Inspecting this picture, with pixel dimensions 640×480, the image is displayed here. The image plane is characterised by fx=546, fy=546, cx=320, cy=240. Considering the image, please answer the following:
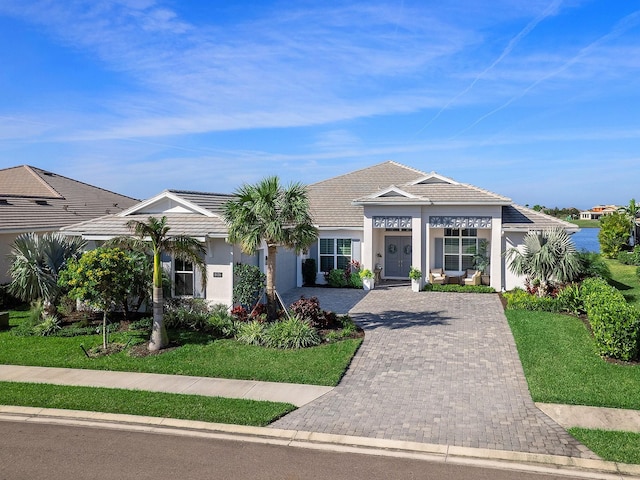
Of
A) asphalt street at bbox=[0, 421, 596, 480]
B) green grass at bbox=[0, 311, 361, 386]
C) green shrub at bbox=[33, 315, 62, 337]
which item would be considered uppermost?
green shrub at bbox=[33, 315, 62, 337]

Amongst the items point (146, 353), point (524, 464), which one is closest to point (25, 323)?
point (146, 353)

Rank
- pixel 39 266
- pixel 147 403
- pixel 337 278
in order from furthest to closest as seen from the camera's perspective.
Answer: pixel 337 278 < pixel 39 266 < pixel 147 403

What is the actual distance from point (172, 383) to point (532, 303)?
13019mm

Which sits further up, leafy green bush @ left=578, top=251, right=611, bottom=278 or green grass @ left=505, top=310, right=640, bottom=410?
leafy green bush @ left=578, top=251, right=611, bottom=278

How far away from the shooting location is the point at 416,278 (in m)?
24.0

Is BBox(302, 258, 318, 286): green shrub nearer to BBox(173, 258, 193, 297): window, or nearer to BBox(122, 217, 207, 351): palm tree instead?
BBox(173, 258, 193, 297): window

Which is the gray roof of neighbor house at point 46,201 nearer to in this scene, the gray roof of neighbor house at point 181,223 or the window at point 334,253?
the gray roof of neighbor house at point 181,223

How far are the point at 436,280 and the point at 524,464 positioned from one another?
17120mm

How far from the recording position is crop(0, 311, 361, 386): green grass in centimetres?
1250

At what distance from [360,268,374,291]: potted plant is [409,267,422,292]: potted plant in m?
1.92

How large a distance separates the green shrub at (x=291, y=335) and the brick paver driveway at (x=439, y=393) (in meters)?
1.46

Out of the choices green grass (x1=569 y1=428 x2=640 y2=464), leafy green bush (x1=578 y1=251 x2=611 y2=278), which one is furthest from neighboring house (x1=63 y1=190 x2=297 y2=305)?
leafy green bush (x1=578 y1=251 x2=611 y2=278)

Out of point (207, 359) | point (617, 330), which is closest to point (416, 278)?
point (617, 330)

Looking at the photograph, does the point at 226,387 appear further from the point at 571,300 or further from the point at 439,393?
the point at 571,300
